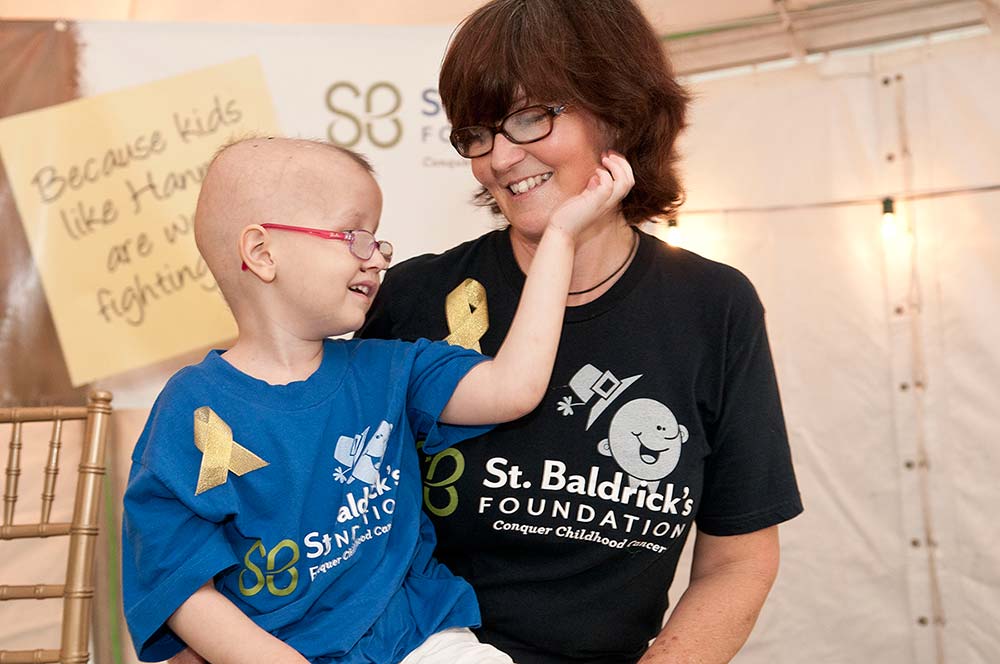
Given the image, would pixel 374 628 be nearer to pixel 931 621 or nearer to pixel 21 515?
pixel 21 515

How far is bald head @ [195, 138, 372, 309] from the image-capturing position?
1217 millimetres

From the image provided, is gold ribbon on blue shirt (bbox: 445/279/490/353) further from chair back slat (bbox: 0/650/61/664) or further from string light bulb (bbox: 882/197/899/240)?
string light bulb (bbox: 882/197/899/240)

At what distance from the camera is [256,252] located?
47.9 inches

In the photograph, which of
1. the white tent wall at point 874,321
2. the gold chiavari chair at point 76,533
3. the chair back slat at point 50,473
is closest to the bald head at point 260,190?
the gold chiavari chair at point 76,533

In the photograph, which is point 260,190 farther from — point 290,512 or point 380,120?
point 380,120

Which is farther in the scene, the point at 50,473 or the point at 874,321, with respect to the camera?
→ the point at 874,321

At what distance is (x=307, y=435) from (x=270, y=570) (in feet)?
0.49

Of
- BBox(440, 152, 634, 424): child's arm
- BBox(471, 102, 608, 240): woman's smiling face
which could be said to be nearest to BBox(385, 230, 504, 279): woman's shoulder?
BBox(471, 102, 608, 240): woman's smiling face

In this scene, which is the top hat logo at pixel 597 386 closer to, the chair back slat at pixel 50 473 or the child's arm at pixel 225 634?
the child's arm at pixel 225 634

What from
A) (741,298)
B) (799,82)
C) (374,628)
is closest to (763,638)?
(799,82)

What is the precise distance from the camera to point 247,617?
112 centimetres

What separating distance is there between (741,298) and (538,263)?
0.36 meters

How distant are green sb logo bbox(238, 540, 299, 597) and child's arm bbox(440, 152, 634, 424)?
0.26m

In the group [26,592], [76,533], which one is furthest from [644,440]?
[26,592]
